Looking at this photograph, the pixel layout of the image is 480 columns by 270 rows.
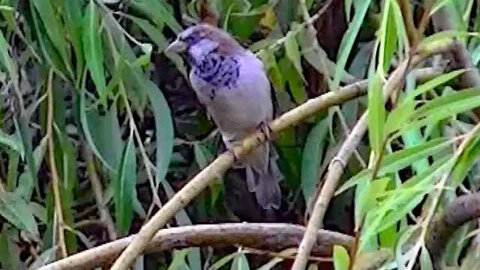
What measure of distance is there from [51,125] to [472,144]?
881 millimetres

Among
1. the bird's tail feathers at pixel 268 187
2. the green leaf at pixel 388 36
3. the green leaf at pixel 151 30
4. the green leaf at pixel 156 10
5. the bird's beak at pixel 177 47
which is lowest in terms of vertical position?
the bird's tail feathers at pixel 268 187

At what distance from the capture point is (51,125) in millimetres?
1635

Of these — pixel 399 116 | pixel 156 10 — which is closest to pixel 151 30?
pixel 156 10

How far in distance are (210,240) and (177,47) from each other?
2.28 ft

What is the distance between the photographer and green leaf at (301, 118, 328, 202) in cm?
165

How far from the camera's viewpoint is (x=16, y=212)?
1653mm

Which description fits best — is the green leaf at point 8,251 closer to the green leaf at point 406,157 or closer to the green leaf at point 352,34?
the green leaf at point 352,34

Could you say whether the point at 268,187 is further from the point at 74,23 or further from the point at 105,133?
the point at 74,23

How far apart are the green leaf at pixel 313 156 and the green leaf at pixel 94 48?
0.31 metres

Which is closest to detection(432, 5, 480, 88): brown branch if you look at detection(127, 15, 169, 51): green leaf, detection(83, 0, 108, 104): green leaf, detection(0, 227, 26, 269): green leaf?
detection(83, 0, 108, 104): green leaf

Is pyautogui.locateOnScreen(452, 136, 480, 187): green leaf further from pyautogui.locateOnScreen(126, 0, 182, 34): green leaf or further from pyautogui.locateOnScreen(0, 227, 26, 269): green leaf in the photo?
pyautogui.locateOnScreen(0, 227, 26, 269): green leaf

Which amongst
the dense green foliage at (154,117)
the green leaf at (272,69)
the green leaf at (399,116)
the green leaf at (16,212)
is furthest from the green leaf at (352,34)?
the green leaf at (16,212)

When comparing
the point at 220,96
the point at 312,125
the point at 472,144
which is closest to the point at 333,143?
the point at 312,125

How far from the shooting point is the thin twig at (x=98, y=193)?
1817 millimetres
